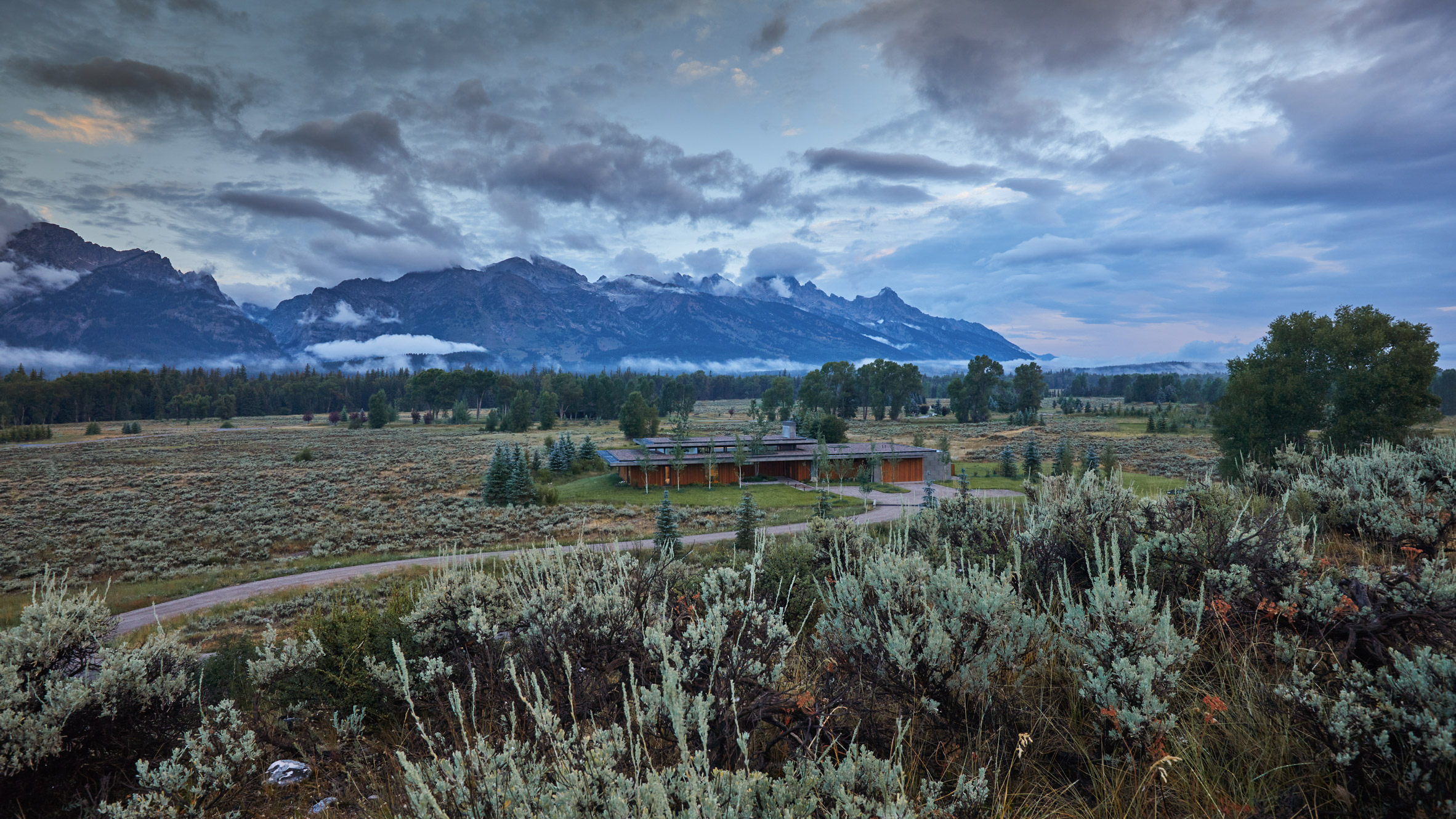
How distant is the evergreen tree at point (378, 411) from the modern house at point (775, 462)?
8386 centimetres

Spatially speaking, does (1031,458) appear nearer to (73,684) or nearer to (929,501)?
(929,501)

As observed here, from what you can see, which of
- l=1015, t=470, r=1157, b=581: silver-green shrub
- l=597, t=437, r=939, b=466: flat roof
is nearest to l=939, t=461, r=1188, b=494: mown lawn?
l=597, t=437, r=939, b=466: flat roof

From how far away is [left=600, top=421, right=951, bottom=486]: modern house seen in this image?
2074 inches

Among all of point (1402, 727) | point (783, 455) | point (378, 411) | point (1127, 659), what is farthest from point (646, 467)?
point (378, 411)

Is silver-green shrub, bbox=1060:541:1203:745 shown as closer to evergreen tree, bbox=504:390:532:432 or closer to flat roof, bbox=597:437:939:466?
flat roof, bbox=597:437:939:466

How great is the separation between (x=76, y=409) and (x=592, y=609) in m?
193

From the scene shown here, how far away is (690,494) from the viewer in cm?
4884

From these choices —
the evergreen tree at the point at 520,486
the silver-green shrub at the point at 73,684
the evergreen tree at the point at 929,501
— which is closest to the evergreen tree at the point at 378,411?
the evergreen tree at the point at 520,486

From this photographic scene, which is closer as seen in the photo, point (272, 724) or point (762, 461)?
point (272, 724)

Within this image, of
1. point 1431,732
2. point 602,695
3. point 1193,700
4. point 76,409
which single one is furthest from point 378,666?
point 76,409

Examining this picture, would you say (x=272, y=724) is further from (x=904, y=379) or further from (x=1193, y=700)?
(x=904, y=379)

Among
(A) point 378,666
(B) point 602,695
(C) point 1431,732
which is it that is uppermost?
(C) point 1431,732

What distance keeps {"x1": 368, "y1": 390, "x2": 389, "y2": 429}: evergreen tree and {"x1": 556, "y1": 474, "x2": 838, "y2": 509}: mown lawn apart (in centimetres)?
8608

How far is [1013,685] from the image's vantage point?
4008mm
